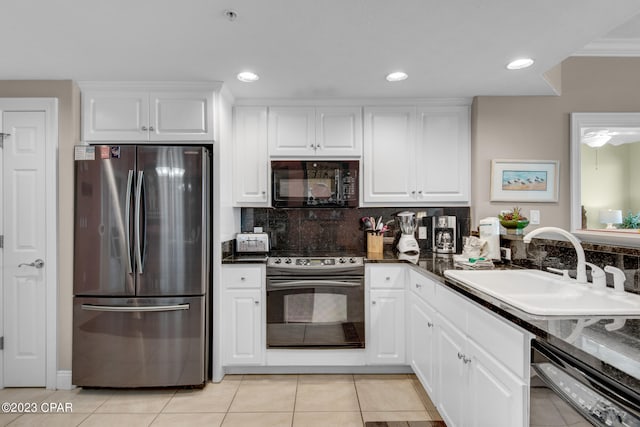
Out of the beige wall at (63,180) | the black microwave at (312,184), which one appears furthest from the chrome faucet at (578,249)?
the beige wall at (63,180)

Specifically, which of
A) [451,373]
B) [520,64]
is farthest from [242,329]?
[520,64]

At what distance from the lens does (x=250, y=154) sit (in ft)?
9.41

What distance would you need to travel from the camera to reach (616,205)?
2994 millimetres

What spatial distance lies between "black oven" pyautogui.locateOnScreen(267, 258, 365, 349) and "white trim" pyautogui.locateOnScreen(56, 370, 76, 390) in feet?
4.70

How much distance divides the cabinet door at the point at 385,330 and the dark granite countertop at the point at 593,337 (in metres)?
1.22

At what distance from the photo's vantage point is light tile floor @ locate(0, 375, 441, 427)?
208cm

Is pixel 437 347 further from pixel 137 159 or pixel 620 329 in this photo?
pixel 137 159

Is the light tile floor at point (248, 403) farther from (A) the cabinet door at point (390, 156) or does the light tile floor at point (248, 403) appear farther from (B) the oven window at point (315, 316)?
(A) the cabinet door at point (390, 156)

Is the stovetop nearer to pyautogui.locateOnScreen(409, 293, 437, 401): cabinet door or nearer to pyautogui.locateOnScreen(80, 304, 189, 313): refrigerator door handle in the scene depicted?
pyautogui.locateOnScreen(409, 293, 437, 401): cabinet door

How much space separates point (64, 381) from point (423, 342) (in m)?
2.55

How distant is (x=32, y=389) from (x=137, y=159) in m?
1.81

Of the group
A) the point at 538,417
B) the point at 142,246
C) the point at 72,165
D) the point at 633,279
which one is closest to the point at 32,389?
the point at 142,246

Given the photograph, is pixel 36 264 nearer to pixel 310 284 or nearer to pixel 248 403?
pixel 248 403

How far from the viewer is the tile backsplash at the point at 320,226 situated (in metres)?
3.17
